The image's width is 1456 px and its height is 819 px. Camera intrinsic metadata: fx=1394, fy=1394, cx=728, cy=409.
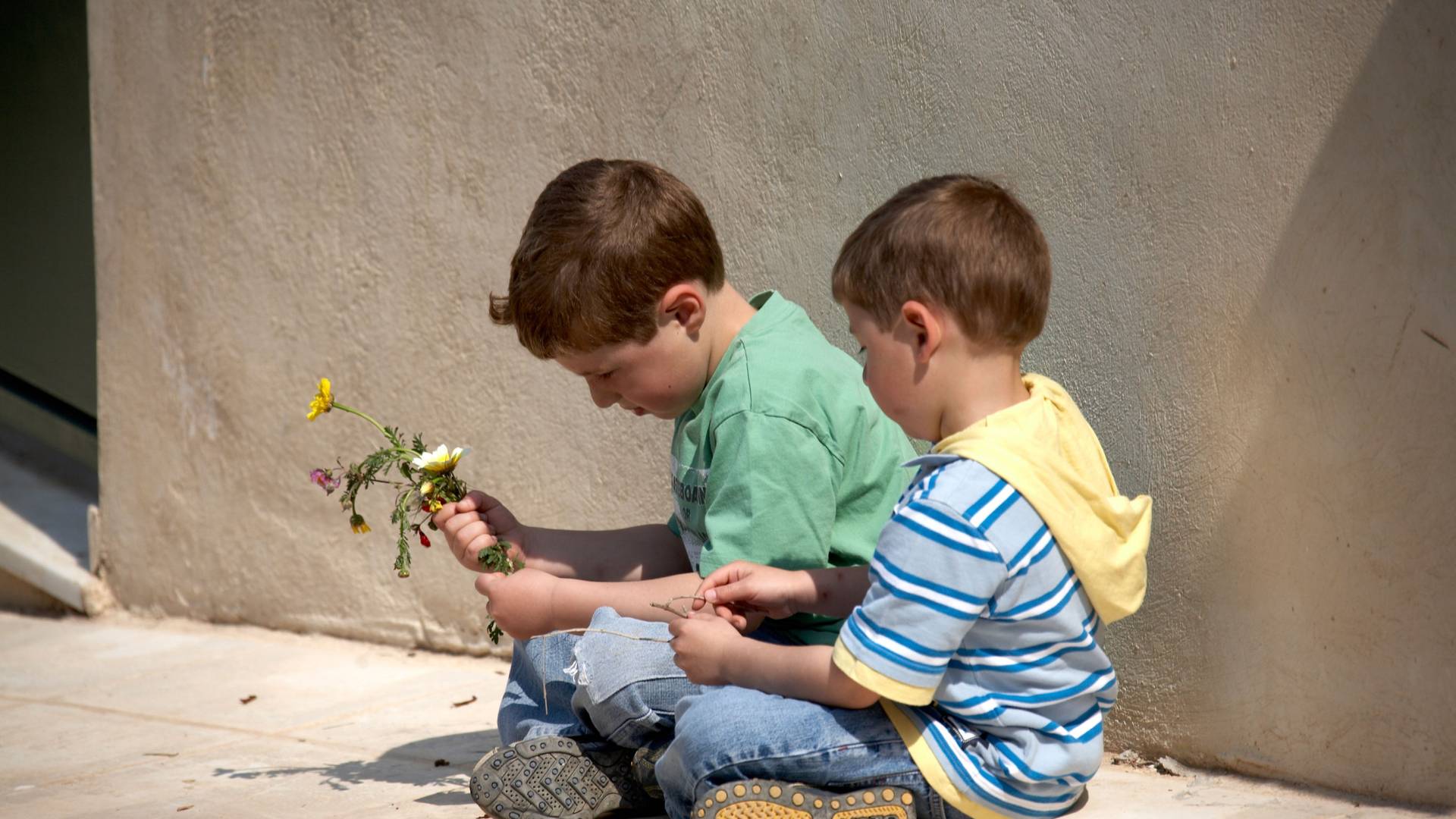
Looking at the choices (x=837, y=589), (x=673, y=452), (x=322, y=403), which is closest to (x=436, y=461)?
(x=322, y=403)

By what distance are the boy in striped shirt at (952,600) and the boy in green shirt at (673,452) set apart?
0.79 ft

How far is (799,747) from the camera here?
6.94 ft

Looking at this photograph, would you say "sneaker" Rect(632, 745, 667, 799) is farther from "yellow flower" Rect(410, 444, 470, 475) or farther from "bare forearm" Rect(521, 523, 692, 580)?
"yellow flower" Rect(410, 444, 470, 475)

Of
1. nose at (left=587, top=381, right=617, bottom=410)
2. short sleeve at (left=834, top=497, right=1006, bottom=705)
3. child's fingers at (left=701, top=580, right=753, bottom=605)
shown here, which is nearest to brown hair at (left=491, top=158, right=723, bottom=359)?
nose at (left=587, top=381, right=617, bottom=410)

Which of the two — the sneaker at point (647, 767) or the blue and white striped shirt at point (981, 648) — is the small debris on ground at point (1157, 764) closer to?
the blue and white striped shirt at point (981, 648)

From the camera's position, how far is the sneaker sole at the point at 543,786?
2455mm

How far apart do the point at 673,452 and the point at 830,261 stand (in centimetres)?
73

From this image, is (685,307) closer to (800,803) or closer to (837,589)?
(837,589)

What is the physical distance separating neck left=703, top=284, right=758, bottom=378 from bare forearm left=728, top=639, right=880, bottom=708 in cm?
62

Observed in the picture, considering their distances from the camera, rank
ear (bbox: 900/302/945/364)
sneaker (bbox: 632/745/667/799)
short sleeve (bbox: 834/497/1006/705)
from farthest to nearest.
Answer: sneaker (bbox: 632/745/667/799), ear (bbox: 900/302/945/364), short sleeve (bbox: 834/497/1006/705)

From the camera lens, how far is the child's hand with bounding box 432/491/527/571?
265cm

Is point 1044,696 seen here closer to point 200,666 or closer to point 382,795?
point 382,795

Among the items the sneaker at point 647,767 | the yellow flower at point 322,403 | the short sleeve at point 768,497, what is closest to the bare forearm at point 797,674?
the short sleeve at point 768,497

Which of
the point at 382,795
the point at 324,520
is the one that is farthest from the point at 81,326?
the point at 382,795
